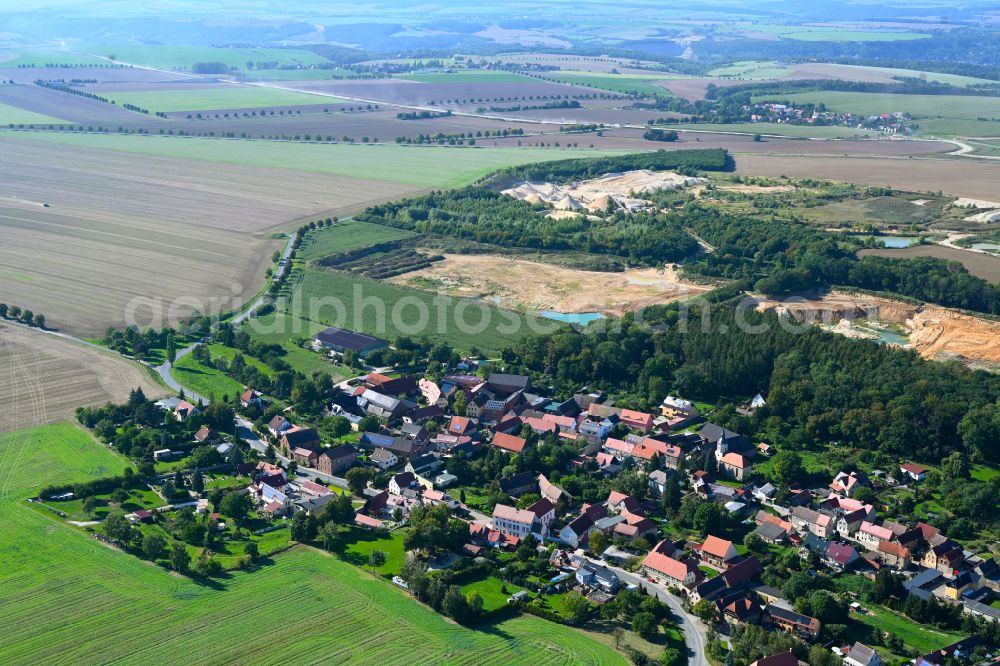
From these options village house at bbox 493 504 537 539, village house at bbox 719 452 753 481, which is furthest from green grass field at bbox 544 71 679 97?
village house at bbox 493 504 537 539

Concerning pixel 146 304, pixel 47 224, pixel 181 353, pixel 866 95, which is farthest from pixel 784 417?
pixel 866 95

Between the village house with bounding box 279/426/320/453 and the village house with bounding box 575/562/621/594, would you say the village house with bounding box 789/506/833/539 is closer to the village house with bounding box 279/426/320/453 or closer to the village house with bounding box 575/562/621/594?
the village house with bounding box 575/562/621/594

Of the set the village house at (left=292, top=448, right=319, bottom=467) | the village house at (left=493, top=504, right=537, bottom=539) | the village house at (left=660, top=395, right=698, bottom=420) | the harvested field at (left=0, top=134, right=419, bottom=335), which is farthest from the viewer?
the harvested field at (left=0, top=134, right=419, bottom=335)

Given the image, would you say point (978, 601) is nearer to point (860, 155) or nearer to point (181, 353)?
point (181, 353)

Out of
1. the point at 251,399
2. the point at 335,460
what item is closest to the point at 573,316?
the point at 251,399

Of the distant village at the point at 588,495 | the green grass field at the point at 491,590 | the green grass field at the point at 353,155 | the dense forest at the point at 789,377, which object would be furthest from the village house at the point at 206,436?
the green grass field at the point at 353,155

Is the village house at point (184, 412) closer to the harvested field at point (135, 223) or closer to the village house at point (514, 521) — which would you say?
the harvested field at point (135, 223)
